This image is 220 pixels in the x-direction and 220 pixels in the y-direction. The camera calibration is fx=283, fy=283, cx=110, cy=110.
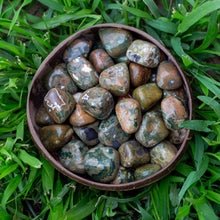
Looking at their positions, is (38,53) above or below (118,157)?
above

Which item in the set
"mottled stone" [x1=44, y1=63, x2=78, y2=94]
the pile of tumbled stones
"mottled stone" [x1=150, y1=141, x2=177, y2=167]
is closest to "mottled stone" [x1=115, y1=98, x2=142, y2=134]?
the pile of tumbled stones

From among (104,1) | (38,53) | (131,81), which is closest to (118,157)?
(131,81)

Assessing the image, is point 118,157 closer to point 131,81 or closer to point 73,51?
point 131,81

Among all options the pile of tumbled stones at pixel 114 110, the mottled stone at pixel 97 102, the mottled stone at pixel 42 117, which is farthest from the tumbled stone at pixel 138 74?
the mottled stone at pixel 42 117

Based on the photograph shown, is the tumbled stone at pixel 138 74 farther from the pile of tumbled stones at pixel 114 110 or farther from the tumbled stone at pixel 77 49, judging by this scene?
the tumbled stone at pixel 77 49

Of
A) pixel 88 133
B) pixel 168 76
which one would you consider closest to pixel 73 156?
pixel 88 133
